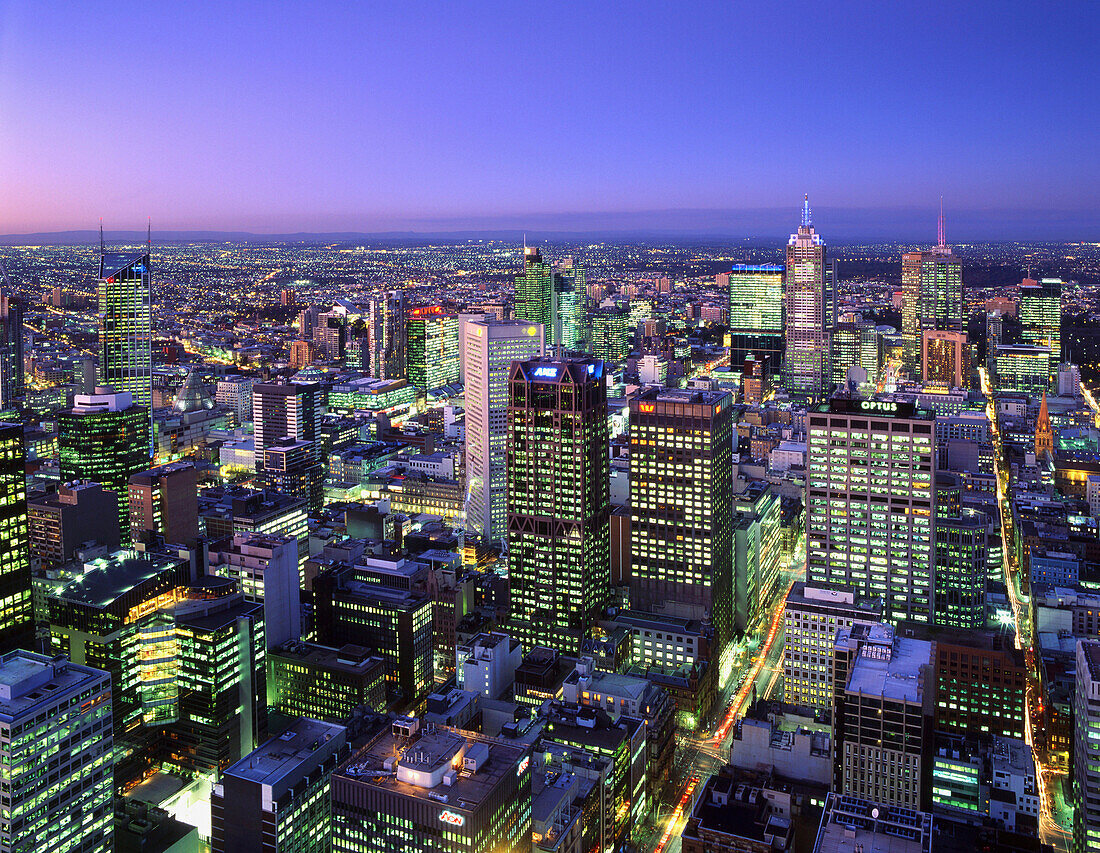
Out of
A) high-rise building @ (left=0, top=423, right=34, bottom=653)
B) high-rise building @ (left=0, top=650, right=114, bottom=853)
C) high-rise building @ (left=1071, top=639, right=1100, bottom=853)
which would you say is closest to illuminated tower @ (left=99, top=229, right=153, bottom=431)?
high-rise building @ (left=0, top=423, right=34, bottom=653)

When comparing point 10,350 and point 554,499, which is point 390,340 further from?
point 554,499

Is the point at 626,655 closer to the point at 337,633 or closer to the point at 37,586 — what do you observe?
the point at 337,633

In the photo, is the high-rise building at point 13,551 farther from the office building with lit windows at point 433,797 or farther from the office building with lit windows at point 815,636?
the office building with lit windows at point 815,636

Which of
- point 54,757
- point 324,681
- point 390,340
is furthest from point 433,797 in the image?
point 390,340

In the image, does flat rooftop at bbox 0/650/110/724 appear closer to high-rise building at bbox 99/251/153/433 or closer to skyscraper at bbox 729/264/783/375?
high-rise building at bbox 99/251/153/433

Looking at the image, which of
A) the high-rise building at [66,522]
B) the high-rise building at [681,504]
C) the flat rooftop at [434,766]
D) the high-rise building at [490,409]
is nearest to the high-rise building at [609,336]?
the high-rise building at [490,409]

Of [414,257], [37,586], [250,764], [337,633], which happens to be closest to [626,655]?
[337,633]
